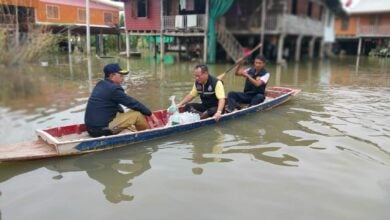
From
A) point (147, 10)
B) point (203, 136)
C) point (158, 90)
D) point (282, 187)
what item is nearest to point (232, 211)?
point (282, 187)

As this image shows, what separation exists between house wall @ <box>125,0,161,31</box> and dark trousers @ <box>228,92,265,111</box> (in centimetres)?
1480

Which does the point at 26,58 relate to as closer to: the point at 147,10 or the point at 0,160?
the point at 147,10

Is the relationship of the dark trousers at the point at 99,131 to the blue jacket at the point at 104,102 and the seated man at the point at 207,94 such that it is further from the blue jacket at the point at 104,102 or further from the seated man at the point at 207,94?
the seated man at the point at 207,94

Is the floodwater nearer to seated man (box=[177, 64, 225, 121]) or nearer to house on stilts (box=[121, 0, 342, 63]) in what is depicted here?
seated man (box=[177, 64, 225, 121])

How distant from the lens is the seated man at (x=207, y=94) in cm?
620

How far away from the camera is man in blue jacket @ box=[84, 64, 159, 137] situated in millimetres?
5074

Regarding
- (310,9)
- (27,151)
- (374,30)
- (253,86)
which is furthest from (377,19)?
(27,151)

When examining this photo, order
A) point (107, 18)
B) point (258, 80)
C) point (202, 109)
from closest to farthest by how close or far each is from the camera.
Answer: point (202, 109)
point (258, 80)
point (107, 18)

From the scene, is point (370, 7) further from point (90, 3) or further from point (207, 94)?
point (207, 94)

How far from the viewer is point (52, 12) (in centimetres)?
2734

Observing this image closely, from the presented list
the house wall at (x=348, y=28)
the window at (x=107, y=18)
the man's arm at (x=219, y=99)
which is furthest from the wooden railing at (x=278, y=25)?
the window at (x=107, y=18)

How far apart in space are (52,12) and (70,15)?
1.62 m

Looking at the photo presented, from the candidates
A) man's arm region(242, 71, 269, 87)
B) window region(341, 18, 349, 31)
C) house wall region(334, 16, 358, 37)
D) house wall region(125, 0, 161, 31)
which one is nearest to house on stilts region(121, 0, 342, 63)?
house wall region(125, 0, 161, 31)

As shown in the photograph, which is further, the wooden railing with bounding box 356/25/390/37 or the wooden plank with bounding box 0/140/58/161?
the wooden railing with bounding box 356/25/390/37
